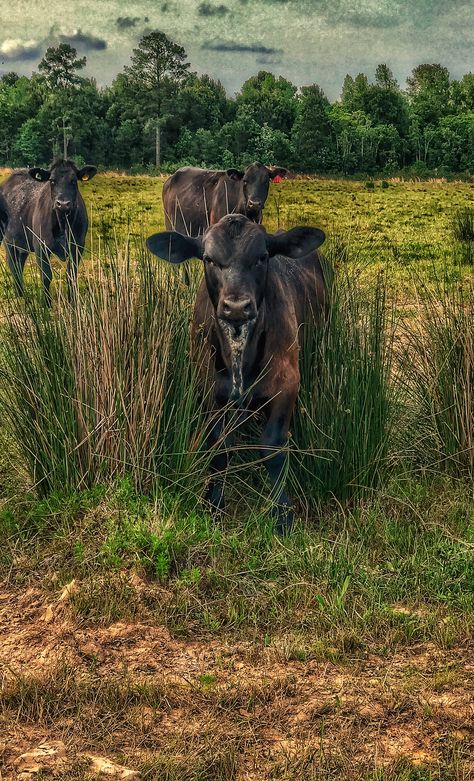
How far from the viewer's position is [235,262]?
4762 millimetres

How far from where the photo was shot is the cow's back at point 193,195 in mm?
13969

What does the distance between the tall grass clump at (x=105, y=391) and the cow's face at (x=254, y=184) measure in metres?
8.43

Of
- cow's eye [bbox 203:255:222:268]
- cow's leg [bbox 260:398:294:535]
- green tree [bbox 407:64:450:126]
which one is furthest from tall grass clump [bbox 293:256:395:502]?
green tree [bbox 407:64:450:126]

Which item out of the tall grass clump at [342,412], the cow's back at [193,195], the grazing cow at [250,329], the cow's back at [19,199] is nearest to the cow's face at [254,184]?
the cow's back at [193,195]

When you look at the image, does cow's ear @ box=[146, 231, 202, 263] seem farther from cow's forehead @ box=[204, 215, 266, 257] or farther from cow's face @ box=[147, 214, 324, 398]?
cow's forehead @ box=[204, 215, 266, 257]

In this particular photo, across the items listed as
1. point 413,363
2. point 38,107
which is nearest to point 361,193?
point 413,363

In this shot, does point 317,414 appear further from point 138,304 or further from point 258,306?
point 138,304

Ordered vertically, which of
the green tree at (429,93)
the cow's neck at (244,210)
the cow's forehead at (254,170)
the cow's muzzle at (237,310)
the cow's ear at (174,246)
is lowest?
the cow's muzzle at (237,310)

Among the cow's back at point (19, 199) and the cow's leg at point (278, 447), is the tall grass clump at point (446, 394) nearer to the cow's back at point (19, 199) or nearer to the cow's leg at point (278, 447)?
the cow's leg at point (278, 447)

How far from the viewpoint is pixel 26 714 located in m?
3.40

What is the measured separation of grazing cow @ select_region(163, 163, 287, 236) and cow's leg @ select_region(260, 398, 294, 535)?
7.94 meters

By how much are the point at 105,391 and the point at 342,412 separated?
145cm

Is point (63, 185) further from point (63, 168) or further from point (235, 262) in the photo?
point (235, 262)

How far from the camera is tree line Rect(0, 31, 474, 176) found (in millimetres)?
64375
